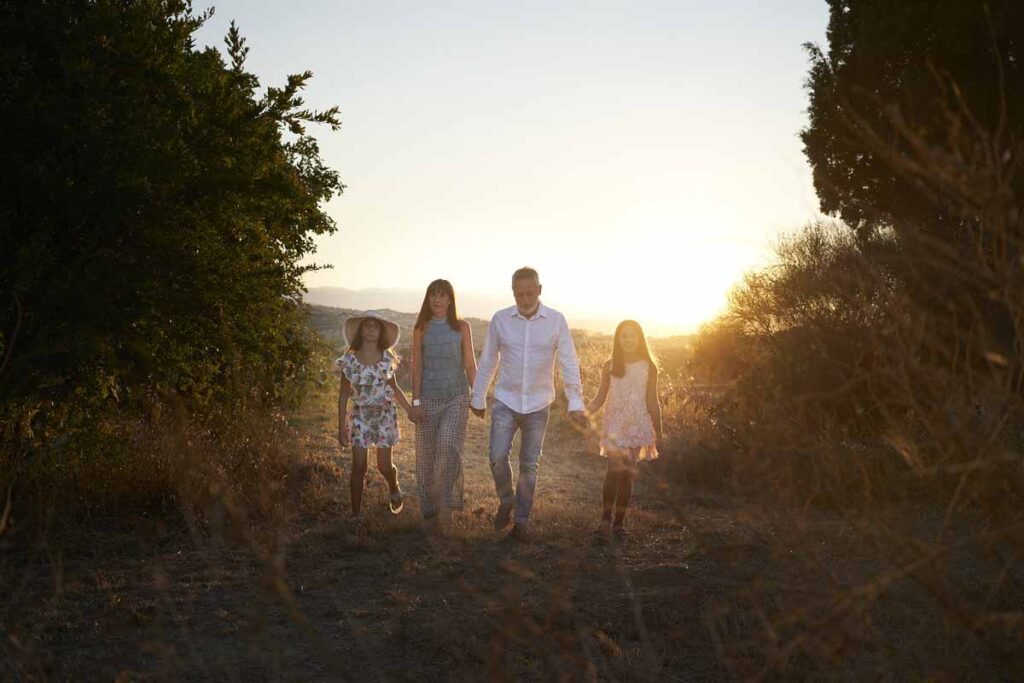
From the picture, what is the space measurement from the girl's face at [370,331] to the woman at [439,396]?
0.41m

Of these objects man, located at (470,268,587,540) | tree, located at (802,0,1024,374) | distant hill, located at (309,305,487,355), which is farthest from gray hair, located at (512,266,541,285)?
distant hill, located at (309,305,487,355)

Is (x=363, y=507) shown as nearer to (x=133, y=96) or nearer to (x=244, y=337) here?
(x=244, y=337)

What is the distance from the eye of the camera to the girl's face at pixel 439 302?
305 inches

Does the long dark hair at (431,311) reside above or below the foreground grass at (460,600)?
above

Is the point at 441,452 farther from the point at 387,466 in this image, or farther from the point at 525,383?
the point at 525,383

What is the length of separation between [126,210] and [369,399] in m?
2.51

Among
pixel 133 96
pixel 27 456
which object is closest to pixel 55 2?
pixel 133 96

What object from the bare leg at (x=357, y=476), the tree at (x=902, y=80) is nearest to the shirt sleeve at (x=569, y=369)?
the bare leg at (x=357, y=476)

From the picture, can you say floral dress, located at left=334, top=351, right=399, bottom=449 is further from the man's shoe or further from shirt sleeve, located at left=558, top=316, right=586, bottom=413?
shirt sleeve, located at left=558, top=316, right=586, bottom=413

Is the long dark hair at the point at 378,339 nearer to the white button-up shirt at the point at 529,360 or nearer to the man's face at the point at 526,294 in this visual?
the white button-up shirt at the point at 529,360

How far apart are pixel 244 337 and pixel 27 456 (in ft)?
6.47

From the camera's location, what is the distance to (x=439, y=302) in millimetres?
7754

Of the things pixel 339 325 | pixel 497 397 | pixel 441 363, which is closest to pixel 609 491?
pixel 497 397

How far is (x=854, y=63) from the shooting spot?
47.4 feet
